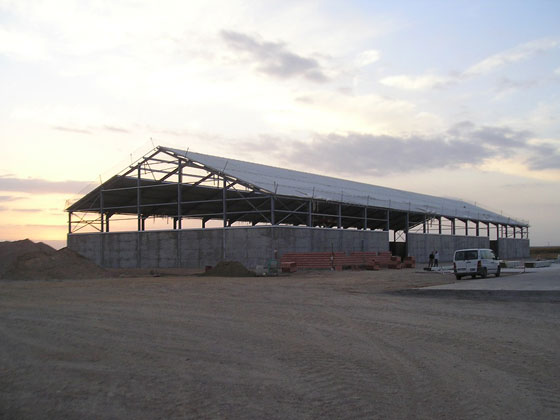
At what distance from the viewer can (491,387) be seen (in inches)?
280

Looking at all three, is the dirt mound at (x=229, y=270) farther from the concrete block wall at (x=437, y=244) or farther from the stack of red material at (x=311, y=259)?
the concrete block wall at (x=437, y=244)

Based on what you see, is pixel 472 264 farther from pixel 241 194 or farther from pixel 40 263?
pixel 40 263

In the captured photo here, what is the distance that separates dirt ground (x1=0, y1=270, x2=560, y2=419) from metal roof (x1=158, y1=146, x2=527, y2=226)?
874 inches

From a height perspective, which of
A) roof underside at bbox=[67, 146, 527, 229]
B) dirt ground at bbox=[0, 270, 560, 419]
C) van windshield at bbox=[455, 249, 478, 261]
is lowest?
dirt ground at bbox=[0, 270, 560, 419]

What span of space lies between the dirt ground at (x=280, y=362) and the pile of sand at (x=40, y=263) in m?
16.6

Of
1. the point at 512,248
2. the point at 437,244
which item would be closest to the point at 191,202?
the point at 437,244

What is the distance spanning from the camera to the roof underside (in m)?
37.9

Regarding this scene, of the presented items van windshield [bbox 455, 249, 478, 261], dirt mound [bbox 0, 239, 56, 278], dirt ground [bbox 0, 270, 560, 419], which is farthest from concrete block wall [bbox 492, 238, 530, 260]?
dirt ground [bbox 0, 270, 560, 419]

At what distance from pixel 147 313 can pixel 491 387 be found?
32.5ft

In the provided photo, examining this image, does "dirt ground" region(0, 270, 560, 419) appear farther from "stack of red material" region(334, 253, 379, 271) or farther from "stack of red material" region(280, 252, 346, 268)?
"stack of red material" region(334, 253, 379, 271)

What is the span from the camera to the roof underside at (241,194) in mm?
37875

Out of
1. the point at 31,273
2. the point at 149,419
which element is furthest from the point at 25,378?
the point at 31,273

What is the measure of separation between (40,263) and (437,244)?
37.0 meters

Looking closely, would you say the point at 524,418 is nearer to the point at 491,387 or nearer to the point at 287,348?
the point at 491,387
